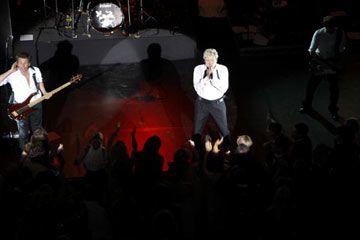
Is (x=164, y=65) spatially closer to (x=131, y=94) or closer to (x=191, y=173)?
(x=131, y=94)

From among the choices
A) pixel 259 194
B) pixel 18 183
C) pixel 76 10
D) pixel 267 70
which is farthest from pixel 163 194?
pixel 76 10

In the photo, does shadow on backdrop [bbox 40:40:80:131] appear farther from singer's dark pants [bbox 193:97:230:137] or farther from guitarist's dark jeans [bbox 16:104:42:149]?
singer's dark pants [bbox 193:97:230:137]

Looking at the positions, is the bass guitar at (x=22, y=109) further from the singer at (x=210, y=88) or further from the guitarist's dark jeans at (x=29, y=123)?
the singer at (x=210, y=88)

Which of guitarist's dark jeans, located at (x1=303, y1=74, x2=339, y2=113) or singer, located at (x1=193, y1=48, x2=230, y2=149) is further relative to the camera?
guitarist's dark jeans, located at (x1=303, y1=74, x2=339, y2=113)

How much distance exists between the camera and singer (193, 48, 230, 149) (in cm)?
798

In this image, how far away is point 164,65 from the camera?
11.9 metres

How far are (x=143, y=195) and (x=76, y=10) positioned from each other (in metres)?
7.93

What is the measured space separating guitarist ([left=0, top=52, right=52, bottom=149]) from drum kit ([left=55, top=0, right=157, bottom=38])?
12.7ft

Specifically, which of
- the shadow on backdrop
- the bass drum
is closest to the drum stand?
the bass drum

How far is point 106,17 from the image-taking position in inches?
476

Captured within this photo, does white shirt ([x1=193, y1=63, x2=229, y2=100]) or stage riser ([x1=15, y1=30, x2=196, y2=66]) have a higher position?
white shirt ([x1=193, y1=63, x2=229, y2=100])

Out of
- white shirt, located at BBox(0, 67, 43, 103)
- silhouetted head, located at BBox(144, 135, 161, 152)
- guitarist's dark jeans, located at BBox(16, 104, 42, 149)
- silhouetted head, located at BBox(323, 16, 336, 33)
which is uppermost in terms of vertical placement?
silhouetted head, located at BBox(323, 16, 336, 33)

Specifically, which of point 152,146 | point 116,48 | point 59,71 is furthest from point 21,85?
point 116,48

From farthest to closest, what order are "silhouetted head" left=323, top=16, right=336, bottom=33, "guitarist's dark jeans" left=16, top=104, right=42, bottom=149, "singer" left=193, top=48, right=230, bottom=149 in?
"silhouetted head" left=323, top=16, right=336, bottom=33
"guitarist's dark jeans" left=16, top=104, right=42, bottom=149
"singer" left=193, top=48, right=230, bottom=149
